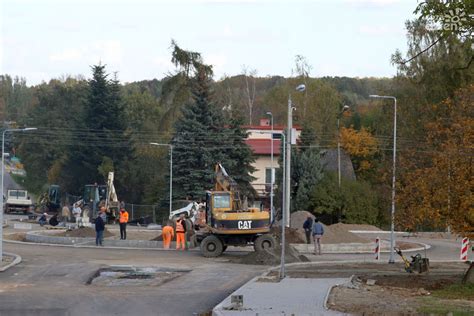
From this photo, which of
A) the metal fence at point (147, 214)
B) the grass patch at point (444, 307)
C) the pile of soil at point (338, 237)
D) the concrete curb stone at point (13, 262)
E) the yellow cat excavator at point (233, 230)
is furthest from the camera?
the metal fence at point (147, 214)

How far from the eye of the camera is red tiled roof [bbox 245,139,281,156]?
86.2m

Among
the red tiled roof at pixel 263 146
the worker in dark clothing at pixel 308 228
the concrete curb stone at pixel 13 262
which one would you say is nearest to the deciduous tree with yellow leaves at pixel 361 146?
the red tiled roof at pixel 263 146

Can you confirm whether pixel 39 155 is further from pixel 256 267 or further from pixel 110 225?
pixel 256 267

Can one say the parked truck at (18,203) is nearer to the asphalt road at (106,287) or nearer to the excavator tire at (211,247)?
the asphalt road at (106,287)

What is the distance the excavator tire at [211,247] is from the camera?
37812mm

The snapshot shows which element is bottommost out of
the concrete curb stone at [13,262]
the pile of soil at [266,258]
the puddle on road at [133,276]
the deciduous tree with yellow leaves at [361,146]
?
the concrete curb stone at [13,262]

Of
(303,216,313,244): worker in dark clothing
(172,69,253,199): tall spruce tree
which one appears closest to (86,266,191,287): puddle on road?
(303,216,313,244): worker in dark clothing

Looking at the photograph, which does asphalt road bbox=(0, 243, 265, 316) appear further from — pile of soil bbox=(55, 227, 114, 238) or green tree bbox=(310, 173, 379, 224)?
green tree bbox=(310, 173, 379, 224)

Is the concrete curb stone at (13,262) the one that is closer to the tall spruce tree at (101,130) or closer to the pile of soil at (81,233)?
the pile of soil at (81,233)

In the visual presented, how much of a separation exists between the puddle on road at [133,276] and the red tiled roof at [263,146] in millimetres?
53602

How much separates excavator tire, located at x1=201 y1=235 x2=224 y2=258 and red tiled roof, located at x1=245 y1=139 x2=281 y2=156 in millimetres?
46812

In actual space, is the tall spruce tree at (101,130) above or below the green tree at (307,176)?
above

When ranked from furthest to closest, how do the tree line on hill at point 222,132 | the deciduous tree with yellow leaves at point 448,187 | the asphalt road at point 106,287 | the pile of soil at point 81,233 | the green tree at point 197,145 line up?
1. the green tree at point 197,145
2. the tree line on hill at point 222,132
3. the pile of soil at point 81,233
4. the deciduous tree with yellow leaves at point 448,187
5. the asphalt road at point 106,287

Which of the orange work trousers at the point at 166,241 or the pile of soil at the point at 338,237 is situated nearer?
the orange work trousers at the point at 166,241
